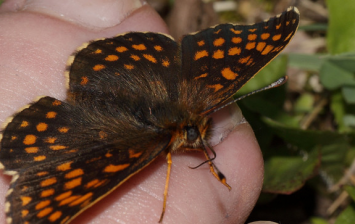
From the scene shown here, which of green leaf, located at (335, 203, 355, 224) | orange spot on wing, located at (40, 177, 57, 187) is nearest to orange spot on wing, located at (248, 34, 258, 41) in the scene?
orange spot on wing, located at (40, 177, 57, 187)

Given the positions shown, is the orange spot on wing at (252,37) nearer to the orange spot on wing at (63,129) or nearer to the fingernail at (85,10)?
the fingernail at (85,10)

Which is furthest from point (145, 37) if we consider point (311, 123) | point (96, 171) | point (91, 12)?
point (311, 123)

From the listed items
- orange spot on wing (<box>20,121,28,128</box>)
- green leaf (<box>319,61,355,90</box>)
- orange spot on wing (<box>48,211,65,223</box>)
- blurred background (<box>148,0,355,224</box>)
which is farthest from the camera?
green leaf (<box>319,61,355,90</box>)

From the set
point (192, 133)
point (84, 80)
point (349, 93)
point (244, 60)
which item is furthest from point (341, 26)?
point (84, 80)

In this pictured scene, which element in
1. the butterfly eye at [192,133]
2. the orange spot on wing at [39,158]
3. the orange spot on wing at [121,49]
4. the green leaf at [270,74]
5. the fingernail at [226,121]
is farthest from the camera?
the green leaf at [270,74]

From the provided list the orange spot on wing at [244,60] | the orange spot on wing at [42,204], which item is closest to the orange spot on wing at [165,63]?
the orange spot on wing at [244,60]

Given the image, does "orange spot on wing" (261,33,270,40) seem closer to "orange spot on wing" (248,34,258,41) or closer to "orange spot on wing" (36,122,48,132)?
"orange spot on wing" (248,34,258,41)
